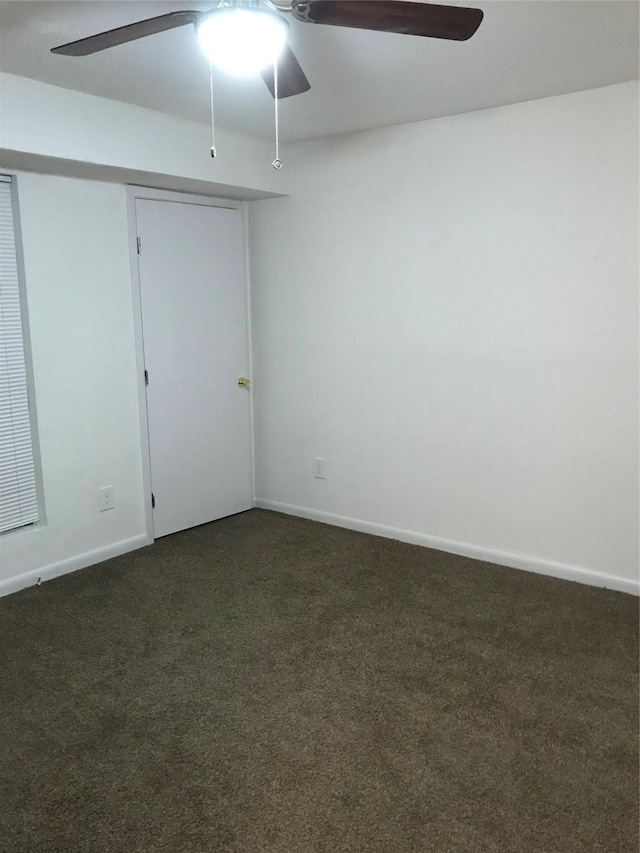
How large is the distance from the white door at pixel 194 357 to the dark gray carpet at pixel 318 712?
75 cm

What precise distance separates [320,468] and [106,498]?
135 cm

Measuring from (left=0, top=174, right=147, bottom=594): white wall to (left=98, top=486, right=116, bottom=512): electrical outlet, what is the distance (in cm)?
3

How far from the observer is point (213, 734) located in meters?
2.13

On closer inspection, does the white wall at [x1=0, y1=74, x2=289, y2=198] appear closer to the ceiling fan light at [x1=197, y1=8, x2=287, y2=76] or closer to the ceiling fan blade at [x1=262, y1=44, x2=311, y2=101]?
the ceiling fan blade at [x1=262, y1=44, x2=311, y2=101]

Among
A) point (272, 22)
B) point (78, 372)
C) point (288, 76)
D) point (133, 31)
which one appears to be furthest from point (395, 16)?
point (78, 372)

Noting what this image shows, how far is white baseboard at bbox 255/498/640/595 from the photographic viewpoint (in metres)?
3.10

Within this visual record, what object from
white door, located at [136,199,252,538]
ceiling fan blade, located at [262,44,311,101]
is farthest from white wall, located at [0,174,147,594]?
ceiling fan blade, located at [262,44,311,101]

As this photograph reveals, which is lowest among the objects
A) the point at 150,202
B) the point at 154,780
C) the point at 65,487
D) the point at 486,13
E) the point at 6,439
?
the point at 154,780

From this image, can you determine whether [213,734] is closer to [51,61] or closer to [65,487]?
[65,487]

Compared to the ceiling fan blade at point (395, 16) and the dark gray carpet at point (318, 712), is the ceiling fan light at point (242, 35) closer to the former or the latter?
the ceiling fan blade at point (395, 16)

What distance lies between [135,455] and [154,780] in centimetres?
207

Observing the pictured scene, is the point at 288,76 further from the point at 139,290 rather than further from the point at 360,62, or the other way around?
the point at 139,290

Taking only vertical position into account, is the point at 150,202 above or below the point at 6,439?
above

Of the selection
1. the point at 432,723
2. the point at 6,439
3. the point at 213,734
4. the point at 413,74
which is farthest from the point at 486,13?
the point at 6,439
